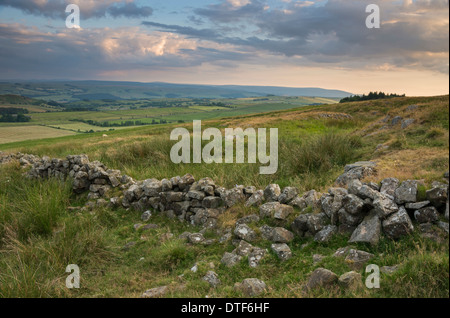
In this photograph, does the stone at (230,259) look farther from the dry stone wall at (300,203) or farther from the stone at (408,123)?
the stone at (408,123)

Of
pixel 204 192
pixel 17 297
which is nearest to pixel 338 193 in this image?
pixel 204 192

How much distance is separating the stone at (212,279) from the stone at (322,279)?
1423 mm

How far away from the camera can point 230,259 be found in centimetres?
521

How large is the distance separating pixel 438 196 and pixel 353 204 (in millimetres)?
1280

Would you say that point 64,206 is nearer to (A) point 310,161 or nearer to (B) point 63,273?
(B) point 63,273

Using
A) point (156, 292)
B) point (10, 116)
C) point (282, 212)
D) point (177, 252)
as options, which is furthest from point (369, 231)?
point (10, 116)

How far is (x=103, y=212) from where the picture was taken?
817cm

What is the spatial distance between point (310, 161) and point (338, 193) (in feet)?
15.3

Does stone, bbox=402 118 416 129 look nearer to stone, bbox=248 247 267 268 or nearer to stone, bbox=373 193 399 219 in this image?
stone, bbox=373 193 399 219

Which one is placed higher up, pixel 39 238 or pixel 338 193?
pixel 338 193

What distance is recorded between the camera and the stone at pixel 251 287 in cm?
416
